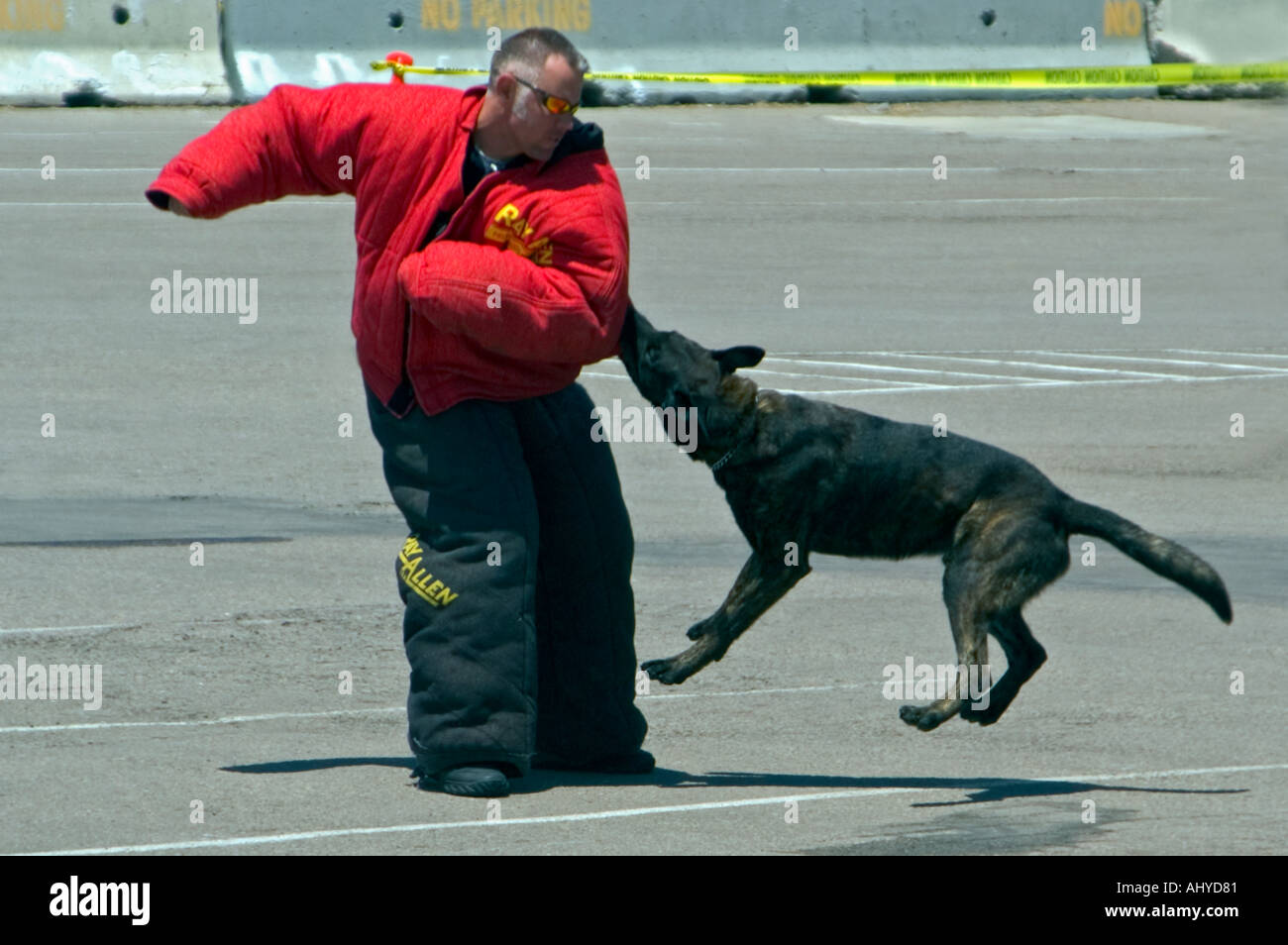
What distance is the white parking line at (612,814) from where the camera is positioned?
5.44m

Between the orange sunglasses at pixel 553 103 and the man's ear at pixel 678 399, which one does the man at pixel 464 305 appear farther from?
the man's ear at pixel 678 399

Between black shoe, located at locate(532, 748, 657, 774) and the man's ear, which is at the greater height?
the man's ear

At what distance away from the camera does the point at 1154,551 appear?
255 inches

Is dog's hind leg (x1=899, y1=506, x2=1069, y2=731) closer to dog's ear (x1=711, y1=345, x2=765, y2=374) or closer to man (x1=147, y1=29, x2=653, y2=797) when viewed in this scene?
dog's ear (x1=711, y1=345, x2=765, y2=374)

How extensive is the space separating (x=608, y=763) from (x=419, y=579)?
32.4 inches

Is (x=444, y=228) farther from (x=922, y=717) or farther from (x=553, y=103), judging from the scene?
(x=922, y=717)

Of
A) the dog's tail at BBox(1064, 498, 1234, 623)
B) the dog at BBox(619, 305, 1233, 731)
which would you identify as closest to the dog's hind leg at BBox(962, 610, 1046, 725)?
the dog at BBox(619, 305, 1233, 731)

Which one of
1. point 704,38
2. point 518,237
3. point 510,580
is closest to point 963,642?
point 510,580

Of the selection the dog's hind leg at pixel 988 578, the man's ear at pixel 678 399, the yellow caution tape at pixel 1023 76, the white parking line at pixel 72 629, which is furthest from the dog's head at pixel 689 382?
the yellow caution tape at pixel 1023 76

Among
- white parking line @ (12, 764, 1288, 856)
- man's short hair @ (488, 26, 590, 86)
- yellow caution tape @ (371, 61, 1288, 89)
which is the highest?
yellow caution tape @ (371, 61, 1288, 89)

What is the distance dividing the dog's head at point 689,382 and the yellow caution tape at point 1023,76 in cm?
1792

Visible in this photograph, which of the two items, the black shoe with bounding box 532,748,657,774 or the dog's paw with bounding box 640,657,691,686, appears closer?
the black shoe with bounding box 532,748,657,774

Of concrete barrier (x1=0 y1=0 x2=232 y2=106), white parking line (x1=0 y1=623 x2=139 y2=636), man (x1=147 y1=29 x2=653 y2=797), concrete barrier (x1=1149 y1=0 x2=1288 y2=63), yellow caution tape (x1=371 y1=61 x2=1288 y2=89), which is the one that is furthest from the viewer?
concrete barrier (x1=1149 y1=0 x2=1288 y2=63)

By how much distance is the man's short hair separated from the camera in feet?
19.3
